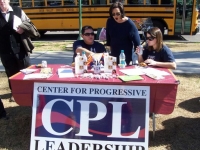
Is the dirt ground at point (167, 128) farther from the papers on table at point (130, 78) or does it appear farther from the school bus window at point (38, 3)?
the school bus window at point (38, 3)

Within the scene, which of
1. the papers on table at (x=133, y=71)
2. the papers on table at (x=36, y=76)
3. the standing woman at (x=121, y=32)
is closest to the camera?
the papers on table at (x=36, y=76)

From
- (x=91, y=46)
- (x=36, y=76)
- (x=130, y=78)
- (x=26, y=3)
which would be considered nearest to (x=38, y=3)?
(x=26, y=3)

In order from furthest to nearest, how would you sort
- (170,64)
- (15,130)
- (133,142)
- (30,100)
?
(15,130) → (170,64) → (30,100) → (133,142)

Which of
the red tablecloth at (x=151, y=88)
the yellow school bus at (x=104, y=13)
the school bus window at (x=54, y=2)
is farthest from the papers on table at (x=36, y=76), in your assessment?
the school bus window at (x=54, y=2)

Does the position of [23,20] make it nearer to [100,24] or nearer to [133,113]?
[133,113]

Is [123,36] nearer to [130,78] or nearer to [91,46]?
[91,46]

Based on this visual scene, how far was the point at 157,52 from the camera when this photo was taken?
3.36m

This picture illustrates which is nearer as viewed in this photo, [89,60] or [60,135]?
[60,135]

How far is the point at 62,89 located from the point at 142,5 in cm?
863

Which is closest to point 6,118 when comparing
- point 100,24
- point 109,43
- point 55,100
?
point 55,100

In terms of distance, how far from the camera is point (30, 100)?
117 inches

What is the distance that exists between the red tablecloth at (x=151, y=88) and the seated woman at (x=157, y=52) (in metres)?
0.38

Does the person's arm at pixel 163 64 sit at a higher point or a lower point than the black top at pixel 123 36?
lower

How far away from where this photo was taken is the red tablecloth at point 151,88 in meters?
2.75
